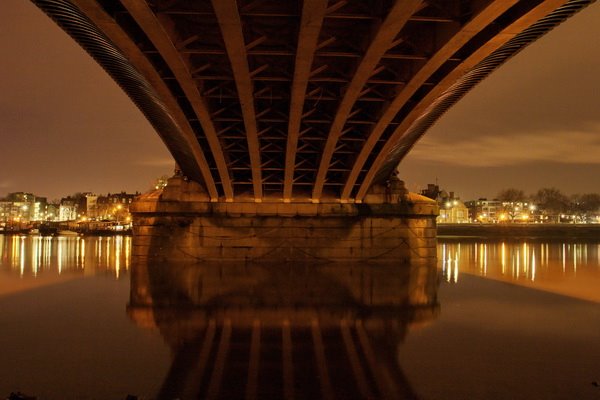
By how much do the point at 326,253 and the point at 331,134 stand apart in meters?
8.05

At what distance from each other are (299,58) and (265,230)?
42.7ft

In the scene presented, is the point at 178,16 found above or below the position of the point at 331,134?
above

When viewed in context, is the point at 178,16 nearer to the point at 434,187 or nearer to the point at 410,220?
the point at 410,220

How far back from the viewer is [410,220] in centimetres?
2291

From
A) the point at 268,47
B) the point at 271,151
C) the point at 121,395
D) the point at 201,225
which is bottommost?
the point at 121,395

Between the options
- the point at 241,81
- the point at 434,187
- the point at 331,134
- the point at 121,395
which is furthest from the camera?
the point at 434,187

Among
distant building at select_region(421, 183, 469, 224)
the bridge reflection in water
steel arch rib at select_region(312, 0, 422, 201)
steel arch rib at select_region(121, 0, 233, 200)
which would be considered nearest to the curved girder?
steel arch rib at select_region(121, 0, 233, 200)

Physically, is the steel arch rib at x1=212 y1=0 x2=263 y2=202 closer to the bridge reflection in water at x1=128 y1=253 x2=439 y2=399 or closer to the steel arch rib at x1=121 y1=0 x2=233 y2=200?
the steel arch rib at x1=121 y1=0 x2=233 y2=200

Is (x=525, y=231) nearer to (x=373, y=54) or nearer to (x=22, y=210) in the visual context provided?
(x=373, y=54)

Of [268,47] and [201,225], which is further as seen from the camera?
[201,225]

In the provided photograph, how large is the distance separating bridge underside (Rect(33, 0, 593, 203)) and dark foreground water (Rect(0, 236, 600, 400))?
4647mm

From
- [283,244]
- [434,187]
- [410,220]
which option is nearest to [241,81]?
[283,244]

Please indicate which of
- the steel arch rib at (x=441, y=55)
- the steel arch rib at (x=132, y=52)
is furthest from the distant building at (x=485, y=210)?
the steel arch rib at (x=132, y=52)

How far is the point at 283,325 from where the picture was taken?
10.6 metres
